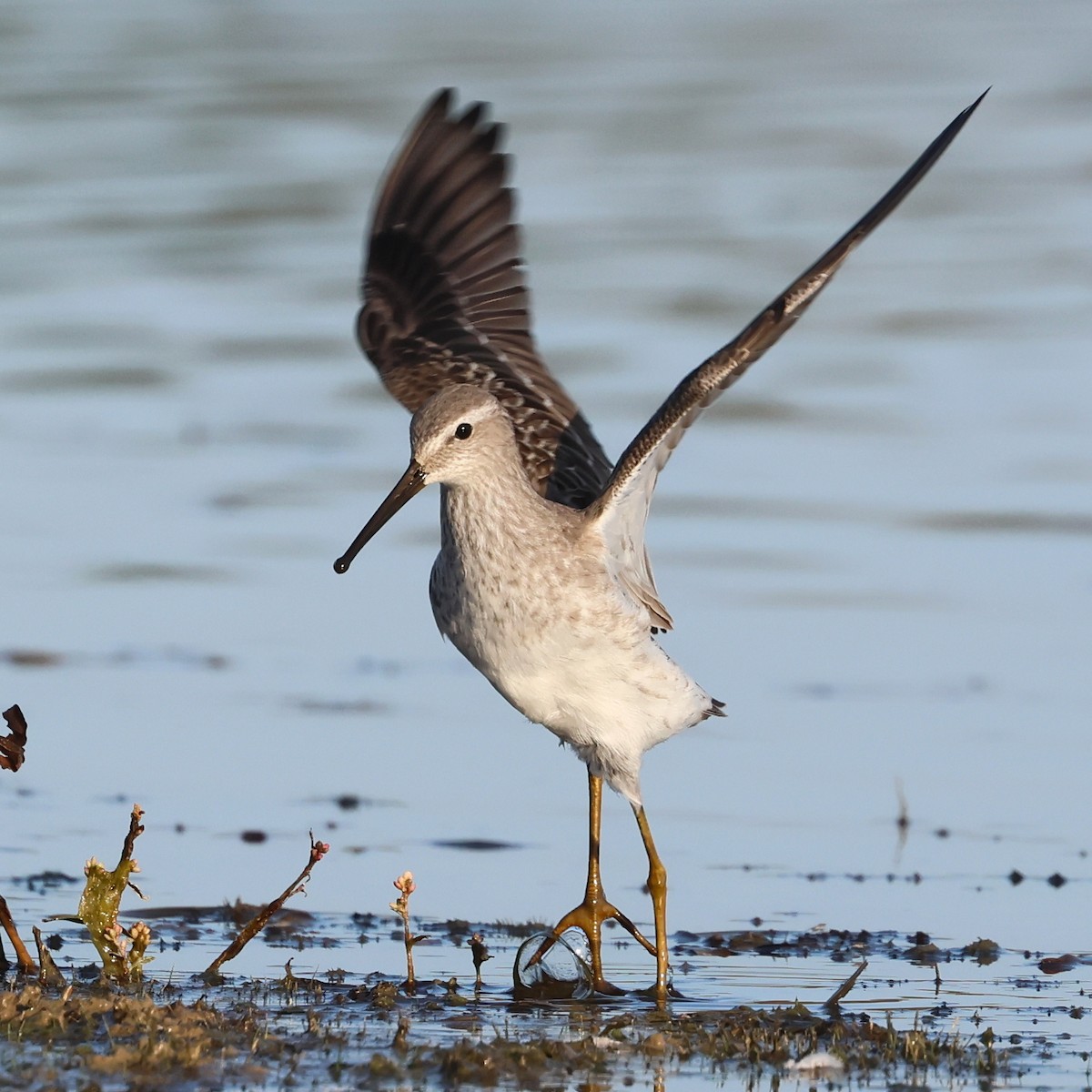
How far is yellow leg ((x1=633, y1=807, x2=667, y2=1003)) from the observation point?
275 inches

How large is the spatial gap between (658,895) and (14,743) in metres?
2.04

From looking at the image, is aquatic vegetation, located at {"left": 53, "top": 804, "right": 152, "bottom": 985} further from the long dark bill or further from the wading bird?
the long dark bill

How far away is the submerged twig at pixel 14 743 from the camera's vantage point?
6477 millimetres

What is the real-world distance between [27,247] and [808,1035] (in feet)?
46.0

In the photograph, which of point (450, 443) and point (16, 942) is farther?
point (450, 443)

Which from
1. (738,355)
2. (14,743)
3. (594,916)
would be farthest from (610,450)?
(14,743)

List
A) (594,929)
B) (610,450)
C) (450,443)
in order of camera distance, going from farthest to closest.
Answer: (610,450) → (450,443) → (594,929)

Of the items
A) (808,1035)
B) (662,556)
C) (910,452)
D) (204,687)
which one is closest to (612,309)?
(910,452)

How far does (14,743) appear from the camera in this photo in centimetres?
652

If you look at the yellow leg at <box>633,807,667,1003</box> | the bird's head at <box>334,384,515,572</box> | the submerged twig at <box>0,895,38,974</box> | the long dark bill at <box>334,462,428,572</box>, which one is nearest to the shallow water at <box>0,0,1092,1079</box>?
the yellow leg at <box>633,807,667,1003</box>

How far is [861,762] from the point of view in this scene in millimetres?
9070

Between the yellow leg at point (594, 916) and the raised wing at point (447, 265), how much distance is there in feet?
5.92

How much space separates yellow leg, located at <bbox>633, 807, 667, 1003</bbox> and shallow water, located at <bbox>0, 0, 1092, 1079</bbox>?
277 mm

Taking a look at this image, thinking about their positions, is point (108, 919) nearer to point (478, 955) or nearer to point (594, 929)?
point (478, 955)
